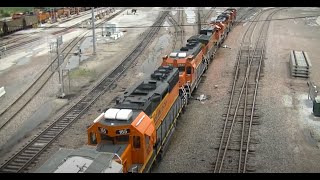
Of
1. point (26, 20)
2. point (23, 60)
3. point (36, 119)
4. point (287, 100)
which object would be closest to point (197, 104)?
point (287, 100)

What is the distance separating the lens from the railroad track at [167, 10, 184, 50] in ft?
151

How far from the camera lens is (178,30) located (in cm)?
5584

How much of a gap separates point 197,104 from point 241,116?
3.39 meters

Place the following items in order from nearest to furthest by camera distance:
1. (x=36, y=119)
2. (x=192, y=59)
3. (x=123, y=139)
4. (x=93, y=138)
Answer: (x=123, y=139) < (x=93, y=138) < (x=36, y=119) < (x=192, y=59)

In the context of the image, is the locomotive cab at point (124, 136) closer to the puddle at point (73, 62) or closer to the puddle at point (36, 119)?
the puddle at point (36, 119)

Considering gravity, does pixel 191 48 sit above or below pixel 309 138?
above

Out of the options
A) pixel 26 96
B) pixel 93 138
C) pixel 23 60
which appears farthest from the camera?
pixel 23 60

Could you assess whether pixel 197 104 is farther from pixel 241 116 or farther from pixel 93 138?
pixel 93 138

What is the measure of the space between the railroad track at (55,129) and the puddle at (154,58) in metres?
1.80

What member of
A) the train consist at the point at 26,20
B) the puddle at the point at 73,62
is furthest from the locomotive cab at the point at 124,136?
A: the train consist at the point at 26,20

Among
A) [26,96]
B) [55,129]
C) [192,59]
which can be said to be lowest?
[55,129]

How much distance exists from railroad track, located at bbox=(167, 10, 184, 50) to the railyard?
19.5 inches

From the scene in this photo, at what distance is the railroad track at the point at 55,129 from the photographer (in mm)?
17244

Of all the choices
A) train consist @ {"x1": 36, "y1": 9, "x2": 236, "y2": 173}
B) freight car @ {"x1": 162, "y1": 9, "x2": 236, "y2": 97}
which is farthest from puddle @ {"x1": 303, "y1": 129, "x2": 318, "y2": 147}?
freight car @ {"x1": 162, "y1": 9, "x2": 236, "y2": 97}
